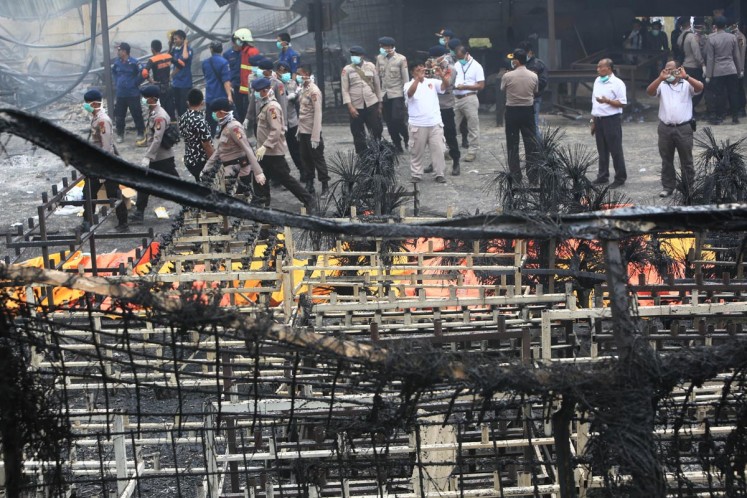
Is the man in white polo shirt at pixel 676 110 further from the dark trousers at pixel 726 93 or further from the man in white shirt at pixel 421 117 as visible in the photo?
the dark trousers at pixel 726 93

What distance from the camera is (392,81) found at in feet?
51.3

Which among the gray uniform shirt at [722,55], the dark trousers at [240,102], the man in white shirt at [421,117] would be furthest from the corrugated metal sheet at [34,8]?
the gray uniform shirt at [722,55]

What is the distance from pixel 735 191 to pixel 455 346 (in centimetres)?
348

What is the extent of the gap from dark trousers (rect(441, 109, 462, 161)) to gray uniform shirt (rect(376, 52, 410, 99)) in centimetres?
81

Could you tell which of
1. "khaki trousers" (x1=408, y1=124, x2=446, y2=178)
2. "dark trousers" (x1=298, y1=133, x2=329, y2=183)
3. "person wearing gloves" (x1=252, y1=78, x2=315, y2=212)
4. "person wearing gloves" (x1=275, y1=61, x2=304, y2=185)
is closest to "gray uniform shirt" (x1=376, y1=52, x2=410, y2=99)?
"person wearing gloves" (x1=275, y1=61, x2=304, y2=185)

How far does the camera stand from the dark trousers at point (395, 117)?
1564 centimetres

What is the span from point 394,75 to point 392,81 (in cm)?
9

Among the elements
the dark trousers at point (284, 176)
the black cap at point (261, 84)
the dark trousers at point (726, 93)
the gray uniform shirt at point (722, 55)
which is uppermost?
the gray uniform shirt at point (722, 55)

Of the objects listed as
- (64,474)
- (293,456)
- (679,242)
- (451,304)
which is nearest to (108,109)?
(679,242)

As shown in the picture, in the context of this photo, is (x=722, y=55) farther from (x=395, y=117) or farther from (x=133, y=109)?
(x=133, y=109)

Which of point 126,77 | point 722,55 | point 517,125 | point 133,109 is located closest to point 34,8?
point 126,77

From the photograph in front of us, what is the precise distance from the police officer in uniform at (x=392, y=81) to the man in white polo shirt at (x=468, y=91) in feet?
2.54

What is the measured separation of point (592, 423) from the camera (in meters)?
3.29

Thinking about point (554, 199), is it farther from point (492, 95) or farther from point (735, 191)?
point (492, 95)
